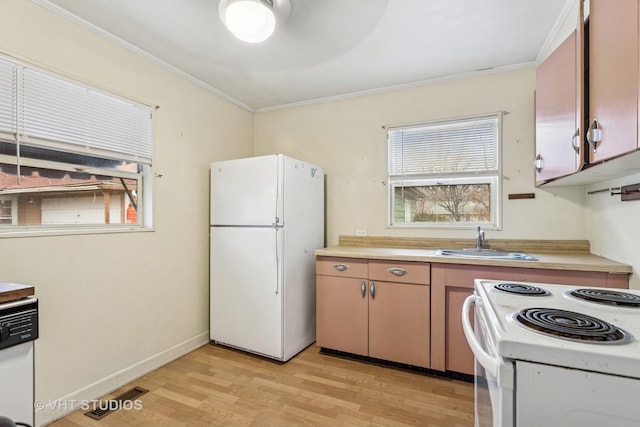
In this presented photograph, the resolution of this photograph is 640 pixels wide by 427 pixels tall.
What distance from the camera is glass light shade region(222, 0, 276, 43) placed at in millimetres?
1605

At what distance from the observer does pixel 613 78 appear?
1.09 m

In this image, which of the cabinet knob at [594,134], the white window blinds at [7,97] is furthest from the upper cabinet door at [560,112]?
the white window blinds at [7,97]

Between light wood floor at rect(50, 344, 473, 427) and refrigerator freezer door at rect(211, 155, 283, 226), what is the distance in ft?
3.86

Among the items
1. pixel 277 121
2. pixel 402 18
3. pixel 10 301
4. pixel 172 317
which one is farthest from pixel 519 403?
pixel 277 121

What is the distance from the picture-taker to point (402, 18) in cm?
196

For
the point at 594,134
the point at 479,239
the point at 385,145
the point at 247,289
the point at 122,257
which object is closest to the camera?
the point at 594,134

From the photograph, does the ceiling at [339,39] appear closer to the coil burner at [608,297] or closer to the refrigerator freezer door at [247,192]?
the refrigerator freezer door at [247,192]

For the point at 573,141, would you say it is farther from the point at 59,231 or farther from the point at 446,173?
the point at 59,231

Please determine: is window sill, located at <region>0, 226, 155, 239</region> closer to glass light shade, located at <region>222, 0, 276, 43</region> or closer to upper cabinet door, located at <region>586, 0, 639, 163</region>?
glass light shade, located at <region>222, 0, 276, 43</region>

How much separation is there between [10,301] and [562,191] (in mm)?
3435

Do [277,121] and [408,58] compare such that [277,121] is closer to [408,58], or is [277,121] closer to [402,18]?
[408,58]

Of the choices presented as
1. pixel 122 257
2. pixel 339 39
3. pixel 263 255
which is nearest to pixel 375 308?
pixel 263 255

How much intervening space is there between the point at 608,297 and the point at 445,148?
1.90m

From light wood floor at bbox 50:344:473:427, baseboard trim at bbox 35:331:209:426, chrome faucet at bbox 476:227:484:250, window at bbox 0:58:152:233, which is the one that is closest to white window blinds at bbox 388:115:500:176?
→ chrome faucet at bbox 476:227:484:250
